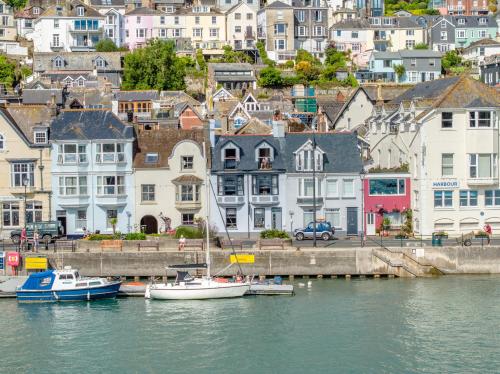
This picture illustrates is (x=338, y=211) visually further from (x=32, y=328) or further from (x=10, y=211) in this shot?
(x=32, y=328)

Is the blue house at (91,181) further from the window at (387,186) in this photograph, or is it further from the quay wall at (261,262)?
the window at (387,186)

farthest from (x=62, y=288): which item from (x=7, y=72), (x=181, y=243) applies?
(x=7, y=72)

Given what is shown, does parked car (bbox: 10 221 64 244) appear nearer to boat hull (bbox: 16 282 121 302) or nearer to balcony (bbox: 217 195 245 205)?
balcony (bbox: 217 195 245 205)

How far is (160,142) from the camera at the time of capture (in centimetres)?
7438

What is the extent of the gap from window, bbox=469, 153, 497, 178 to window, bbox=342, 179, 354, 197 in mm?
7523

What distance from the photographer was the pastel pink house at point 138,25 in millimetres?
143500

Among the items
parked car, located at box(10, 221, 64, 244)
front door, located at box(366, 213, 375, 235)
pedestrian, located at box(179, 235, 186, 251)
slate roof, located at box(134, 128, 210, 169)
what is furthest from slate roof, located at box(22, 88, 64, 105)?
pedestrian, located at box(179, 235, 186, 251)

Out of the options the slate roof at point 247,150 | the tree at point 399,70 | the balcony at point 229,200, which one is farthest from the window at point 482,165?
the tree at point 399,70

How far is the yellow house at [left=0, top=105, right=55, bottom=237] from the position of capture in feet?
239

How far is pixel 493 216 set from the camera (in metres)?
71.1

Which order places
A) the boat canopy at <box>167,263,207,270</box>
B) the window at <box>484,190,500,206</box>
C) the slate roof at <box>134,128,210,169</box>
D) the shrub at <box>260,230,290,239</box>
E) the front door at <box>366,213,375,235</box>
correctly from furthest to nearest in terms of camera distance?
1. the slate roof at <box>134,128,210,169</box>
2. the front door at <box>366,213,375,235</box>
3. the window at <box>484,190,500,206</box>
4. the shrub at <box>260,230,290,239</box>
5. the boat canopy at <box>167,263,207,270</box>

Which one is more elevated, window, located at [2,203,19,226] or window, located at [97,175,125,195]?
window, located at [97,175,125,195]

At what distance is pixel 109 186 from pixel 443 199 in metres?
21.1

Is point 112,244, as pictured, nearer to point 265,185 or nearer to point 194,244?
point 194,244
